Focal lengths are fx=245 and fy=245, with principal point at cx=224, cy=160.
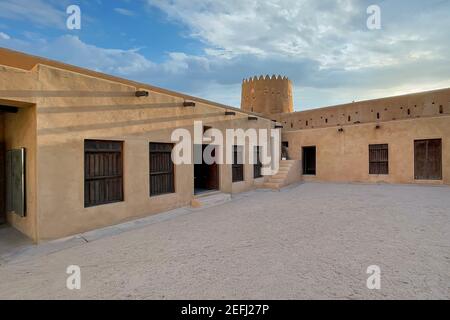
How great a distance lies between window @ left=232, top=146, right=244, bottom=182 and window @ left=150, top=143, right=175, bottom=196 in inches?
153

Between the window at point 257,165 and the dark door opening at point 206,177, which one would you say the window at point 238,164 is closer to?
the dark door opening at point 206,177

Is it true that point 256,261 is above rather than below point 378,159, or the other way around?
below

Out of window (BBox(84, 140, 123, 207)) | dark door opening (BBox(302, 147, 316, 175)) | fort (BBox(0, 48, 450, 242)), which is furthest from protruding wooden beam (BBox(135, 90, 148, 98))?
dark door opening (BBox(302, 147, 316, 175))

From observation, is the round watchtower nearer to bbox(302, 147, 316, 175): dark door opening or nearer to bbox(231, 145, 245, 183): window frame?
bbox(302, 147, 316, 175): dark door opening

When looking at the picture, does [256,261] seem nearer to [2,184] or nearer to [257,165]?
[2,184]

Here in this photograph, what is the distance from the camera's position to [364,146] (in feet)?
47.3

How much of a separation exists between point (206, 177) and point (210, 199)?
201 cm

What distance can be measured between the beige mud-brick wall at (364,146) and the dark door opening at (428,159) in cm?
23

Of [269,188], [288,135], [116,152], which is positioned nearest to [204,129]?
[116,152]

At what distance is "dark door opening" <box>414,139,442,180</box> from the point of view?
1259cm

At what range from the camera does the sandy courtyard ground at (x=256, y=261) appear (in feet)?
10.3

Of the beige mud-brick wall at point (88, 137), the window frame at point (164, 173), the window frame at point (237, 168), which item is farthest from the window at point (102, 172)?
the window frame at point (237, 168)

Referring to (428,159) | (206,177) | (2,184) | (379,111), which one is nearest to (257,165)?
(206,177)
